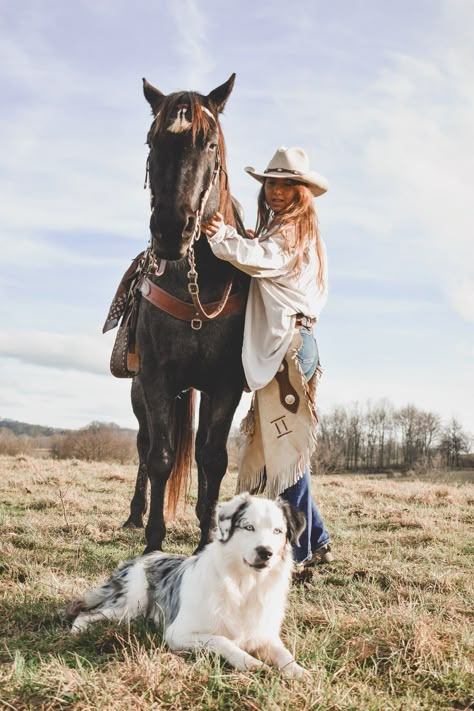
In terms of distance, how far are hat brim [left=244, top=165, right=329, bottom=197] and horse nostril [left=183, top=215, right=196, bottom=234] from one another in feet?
3.57

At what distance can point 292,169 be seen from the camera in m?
5.21

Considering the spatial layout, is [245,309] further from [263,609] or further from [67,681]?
[67,681]

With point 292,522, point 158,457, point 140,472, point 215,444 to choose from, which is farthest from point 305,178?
point 140,472

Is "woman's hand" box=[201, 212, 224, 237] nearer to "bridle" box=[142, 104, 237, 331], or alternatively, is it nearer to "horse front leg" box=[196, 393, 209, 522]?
"bridle" box=[142, 104, 237, 331]

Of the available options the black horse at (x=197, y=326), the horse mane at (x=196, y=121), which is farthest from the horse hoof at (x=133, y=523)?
the horse mane at (x=196, y=121)

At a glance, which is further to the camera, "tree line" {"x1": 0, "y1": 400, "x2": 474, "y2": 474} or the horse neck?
"tree line" {"x1": 0, "y1": 400, "x2": 474, "y2": 474}

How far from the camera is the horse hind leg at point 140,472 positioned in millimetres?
7272

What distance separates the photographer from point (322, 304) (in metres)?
5.36

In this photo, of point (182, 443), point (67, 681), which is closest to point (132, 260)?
point (182, 443)

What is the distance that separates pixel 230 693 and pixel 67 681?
2.13 ft

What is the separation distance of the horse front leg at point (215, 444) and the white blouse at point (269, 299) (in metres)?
0.30

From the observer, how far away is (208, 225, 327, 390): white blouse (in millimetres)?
4812

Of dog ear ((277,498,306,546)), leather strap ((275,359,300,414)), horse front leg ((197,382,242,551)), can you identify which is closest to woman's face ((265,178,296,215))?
leather strap ((275,359,300,414))

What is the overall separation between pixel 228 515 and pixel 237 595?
16.0 inches
